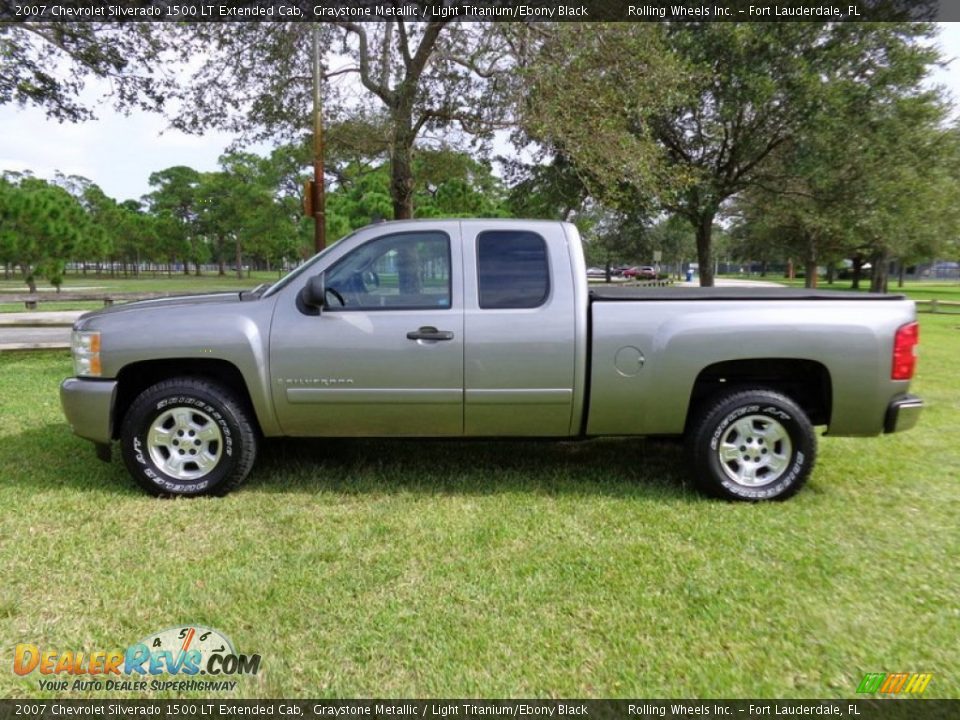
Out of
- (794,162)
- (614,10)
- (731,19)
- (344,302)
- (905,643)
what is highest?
(731,19)

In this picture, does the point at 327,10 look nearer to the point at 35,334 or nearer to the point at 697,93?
the point at 697,93

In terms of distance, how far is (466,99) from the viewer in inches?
388

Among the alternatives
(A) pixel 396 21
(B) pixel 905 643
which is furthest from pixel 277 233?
(B) pixel 905 643

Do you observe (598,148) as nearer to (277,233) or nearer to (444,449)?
(444,449)

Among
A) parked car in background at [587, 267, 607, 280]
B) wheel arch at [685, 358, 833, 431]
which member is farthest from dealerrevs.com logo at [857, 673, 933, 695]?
parked car in background at [587, 267, 607, 280]

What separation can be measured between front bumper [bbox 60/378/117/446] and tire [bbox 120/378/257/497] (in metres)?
0.11

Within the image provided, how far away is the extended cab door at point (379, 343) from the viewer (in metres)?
3.83

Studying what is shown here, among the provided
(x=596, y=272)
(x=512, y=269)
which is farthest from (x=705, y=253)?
(x=596, y=272)

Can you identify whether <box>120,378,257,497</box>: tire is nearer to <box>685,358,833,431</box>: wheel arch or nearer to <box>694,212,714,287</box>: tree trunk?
<box>685,358,833,431</box>: wheel arch

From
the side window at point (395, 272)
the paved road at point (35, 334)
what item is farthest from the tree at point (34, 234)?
the side window at point (395, 272)

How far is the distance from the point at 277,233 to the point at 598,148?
45.9 meters

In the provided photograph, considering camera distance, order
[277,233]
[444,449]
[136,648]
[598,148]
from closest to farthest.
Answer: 1. [136,648]
2. [444,449]
3. [598,148]
4. [277,233]

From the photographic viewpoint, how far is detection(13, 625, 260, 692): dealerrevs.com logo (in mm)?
2330

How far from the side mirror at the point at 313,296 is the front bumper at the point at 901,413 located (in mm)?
3654
